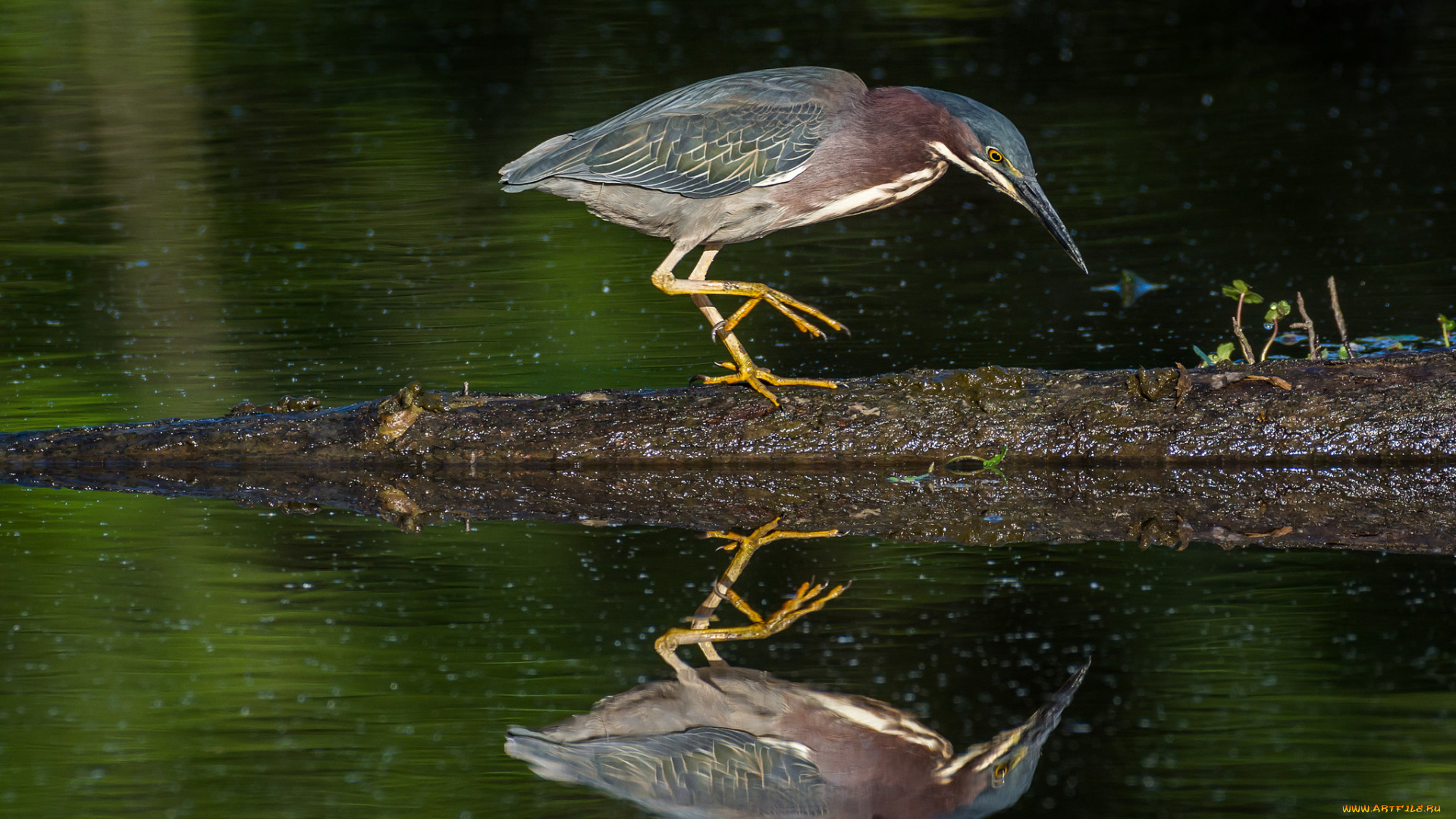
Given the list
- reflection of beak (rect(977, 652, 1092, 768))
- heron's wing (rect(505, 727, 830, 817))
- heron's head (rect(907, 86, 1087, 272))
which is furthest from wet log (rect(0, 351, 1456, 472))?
heron's wing (rect(505, 727, 830, 817))

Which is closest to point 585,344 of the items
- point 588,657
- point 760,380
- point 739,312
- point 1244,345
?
point 739,312

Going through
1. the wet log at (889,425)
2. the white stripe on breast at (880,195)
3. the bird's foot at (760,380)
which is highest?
the white stripe on breast at (880,195)

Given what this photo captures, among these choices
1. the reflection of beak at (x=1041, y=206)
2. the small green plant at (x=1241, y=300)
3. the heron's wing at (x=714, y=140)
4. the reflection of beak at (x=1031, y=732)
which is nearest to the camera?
the reflection of beak at (x=1031, y=732)

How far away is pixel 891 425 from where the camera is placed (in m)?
6.16

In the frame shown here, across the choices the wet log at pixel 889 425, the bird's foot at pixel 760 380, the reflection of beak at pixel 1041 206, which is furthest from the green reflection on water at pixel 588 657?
the reflection of beak at pixel 1041 206

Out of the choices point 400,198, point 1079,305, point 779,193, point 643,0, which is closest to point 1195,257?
point 1079,305

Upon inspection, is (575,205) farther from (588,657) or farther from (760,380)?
(588,657)

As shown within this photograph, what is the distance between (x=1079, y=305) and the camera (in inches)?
342

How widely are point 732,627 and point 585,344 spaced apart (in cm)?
364

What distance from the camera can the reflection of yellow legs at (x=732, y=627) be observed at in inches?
185

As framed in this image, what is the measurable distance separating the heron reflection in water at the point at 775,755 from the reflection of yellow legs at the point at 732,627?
23 centimetres

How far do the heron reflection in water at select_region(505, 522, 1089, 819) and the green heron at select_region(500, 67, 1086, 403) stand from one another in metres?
2.10

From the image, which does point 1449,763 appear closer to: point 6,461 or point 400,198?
point 6,461

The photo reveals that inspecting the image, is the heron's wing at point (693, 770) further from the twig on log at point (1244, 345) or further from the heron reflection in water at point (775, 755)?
the twig on log at point (1244, 345)
